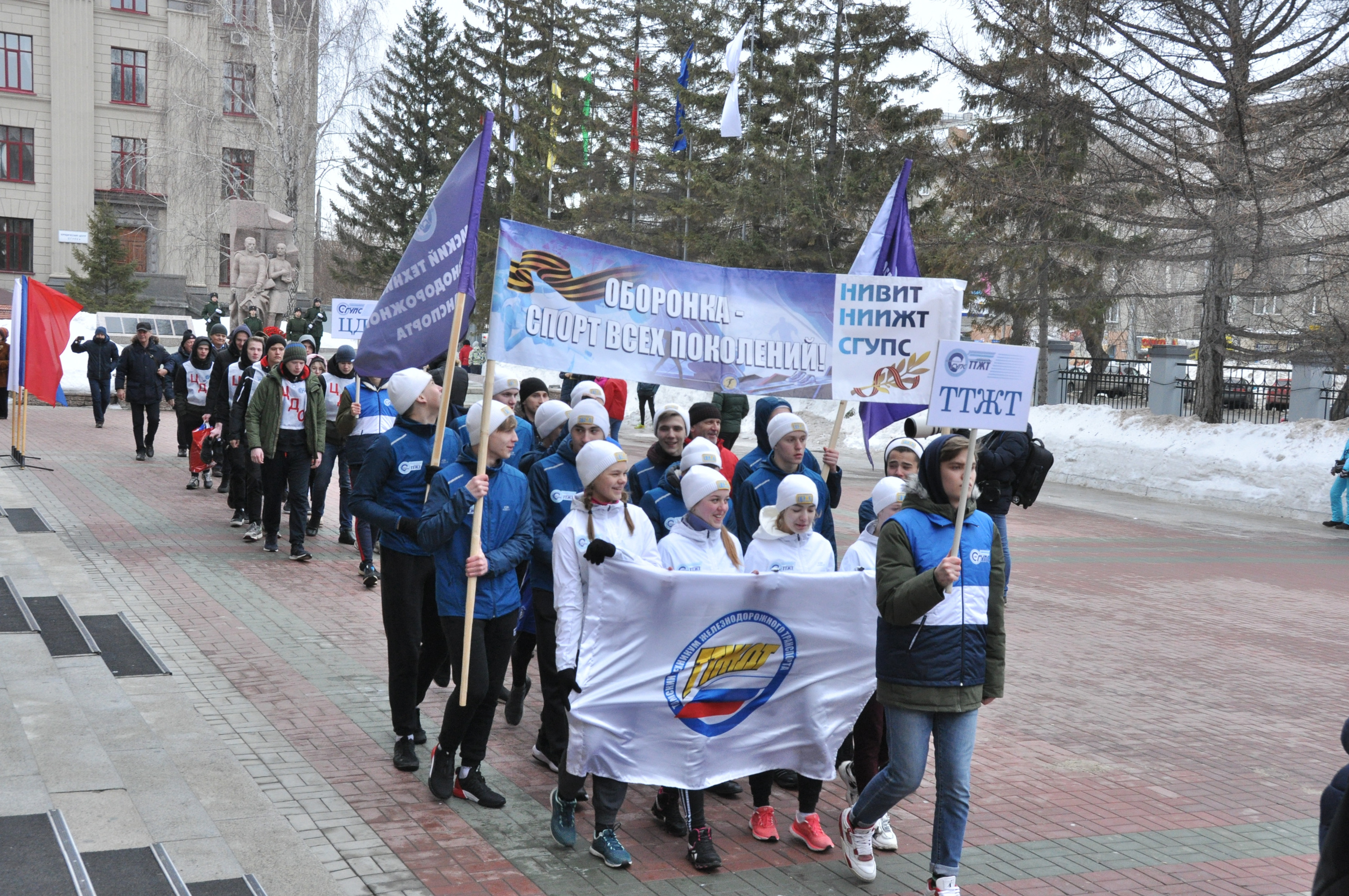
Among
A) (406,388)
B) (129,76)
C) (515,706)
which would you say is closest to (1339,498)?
(515,706)

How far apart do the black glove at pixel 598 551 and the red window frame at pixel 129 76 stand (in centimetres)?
5780

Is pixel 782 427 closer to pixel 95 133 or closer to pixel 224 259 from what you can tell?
pixel 224 259

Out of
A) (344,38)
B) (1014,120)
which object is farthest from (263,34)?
(1014,120)

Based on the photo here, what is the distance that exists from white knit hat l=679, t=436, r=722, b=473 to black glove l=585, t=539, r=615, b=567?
1.10 metres

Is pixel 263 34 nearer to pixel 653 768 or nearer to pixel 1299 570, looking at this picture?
pixel 1299 570

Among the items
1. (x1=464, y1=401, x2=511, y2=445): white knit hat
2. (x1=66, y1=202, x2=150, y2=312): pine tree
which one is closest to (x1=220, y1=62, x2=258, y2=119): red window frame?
(x1=66, y1=202, x2=150, y2=312): pine tree

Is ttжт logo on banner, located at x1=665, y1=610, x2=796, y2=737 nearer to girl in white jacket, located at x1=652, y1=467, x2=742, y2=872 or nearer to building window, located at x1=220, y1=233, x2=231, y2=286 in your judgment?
girl in white jacket, located at x1=652, y1=467, x2=742, y2=872

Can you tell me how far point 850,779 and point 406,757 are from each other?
2.18m

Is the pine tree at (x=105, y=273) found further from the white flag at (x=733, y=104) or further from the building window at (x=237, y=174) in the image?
the white flag at (x=733, y=104)

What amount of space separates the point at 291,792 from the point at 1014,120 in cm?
2719

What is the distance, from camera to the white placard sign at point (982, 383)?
4.80m

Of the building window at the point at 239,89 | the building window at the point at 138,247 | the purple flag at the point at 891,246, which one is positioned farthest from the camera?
the building window at the point at 138,247

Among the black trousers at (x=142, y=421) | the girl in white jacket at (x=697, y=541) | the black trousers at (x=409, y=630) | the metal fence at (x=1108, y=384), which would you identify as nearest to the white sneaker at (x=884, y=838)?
the girl in white jacket at (x=697, y=541)

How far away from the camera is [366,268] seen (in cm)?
5250
